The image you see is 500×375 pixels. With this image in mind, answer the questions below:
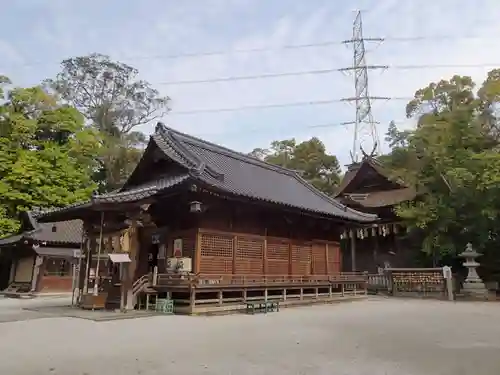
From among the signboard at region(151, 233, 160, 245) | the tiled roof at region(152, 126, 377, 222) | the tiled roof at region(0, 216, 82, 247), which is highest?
the tiled roof at region(152, 126, 377, 222)

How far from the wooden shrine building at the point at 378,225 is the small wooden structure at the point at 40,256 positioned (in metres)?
17.3

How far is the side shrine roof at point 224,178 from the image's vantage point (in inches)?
531

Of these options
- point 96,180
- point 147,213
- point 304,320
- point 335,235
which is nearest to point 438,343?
point 304,320

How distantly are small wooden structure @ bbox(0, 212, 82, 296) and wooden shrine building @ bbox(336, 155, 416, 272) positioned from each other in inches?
683

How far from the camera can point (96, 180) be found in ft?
125

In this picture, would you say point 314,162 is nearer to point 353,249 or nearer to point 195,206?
point 353,249

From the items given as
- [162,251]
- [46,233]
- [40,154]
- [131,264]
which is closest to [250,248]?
[162,251]

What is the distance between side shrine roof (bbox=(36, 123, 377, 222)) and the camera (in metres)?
13.5

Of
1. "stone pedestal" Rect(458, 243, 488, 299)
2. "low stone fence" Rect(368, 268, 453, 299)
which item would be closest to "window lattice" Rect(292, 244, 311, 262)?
"low stone fence" Rect(368, 268, 453, 299)

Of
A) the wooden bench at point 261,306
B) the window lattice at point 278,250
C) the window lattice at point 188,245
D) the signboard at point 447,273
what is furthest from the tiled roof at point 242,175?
the signboard at point 447,273

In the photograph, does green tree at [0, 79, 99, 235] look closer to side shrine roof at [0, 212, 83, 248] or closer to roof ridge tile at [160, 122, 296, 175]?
side shrine roof at [0, 212, 83, 248]

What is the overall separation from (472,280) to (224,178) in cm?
1402

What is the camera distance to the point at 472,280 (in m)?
21.5

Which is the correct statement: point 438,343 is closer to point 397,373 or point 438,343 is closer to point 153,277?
point 397,373
